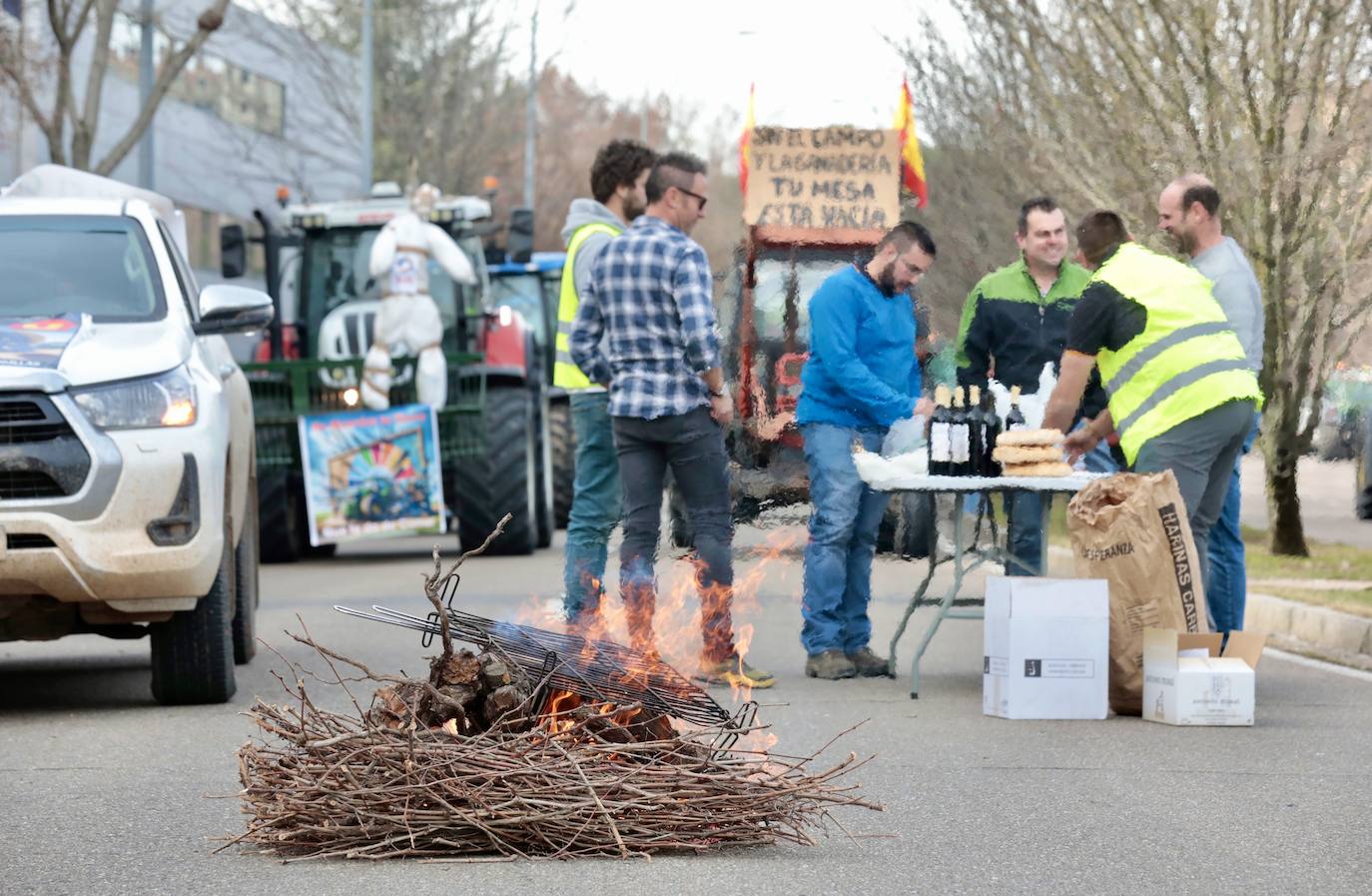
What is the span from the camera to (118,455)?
343 inches

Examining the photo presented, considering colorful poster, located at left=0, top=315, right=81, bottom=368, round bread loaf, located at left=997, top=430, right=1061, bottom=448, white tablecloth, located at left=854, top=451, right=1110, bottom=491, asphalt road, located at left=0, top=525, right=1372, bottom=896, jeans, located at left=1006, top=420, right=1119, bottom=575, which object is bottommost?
asphalt road, located at left=0, top=525, right=1372, bottom=896

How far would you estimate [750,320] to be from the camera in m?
19.4

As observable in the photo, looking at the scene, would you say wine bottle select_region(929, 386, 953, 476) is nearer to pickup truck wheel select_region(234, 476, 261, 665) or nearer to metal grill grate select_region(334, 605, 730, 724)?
pickup truck wheel select_region(234, 476, 261, 665)

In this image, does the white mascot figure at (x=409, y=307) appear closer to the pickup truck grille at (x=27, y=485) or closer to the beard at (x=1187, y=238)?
the beard at (x=1187, y=238)

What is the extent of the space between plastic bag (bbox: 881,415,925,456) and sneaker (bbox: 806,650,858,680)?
1.00 meters

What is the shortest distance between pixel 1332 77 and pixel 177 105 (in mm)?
37952

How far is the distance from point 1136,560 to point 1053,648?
18.8 inches

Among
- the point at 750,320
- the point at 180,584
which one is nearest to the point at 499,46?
the point at 750,320

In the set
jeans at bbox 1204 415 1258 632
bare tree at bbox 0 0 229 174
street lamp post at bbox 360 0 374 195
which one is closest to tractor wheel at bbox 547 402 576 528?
bare tree at bbox 0 0 229 174

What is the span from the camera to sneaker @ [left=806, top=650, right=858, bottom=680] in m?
10.2

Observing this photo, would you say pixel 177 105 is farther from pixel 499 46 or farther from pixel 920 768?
pixel 920 768

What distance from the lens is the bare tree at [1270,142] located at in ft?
50.2

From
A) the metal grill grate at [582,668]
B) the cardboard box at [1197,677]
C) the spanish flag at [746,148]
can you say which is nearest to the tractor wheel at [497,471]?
the spanish flag at [746,148]

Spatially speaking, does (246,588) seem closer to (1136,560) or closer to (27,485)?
(27,485)
